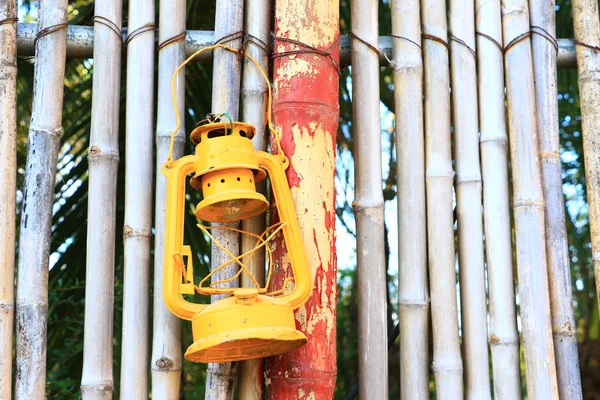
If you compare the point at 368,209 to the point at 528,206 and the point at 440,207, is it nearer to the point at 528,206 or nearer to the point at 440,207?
the point at 440,207

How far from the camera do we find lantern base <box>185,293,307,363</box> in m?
1.50

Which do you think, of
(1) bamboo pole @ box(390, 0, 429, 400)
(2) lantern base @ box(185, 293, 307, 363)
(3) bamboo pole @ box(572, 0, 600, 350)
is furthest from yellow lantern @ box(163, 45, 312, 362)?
(3) bamboo pole @ box(572, 0, 600, 350)

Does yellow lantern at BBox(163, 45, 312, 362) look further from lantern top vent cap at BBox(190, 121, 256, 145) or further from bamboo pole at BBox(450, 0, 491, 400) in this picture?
bamboo pole at BBox(450, 0, 491, 400)

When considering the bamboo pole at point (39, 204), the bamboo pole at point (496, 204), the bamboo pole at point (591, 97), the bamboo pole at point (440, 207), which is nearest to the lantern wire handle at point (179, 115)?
the bamboo pole at point (39, 204)

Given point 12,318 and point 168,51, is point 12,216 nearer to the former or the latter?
point 12,318

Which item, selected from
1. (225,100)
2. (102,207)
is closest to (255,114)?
(225,100)

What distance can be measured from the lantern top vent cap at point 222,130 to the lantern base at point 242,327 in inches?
13.7

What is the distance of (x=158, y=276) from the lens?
182 centimetres

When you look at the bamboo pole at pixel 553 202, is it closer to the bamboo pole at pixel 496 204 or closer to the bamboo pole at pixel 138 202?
the bamboo pole at pixel 496 204

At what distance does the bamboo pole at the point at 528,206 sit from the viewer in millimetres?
1815

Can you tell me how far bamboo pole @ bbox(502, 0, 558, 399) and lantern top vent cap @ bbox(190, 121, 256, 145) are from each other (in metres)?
0.65

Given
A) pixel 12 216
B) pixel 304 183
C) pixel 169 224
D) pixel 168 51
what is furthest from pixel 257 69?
pixel 12 216

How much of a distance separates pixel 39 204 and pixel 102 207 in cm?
14

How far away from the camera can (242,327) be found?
151 centimetres
